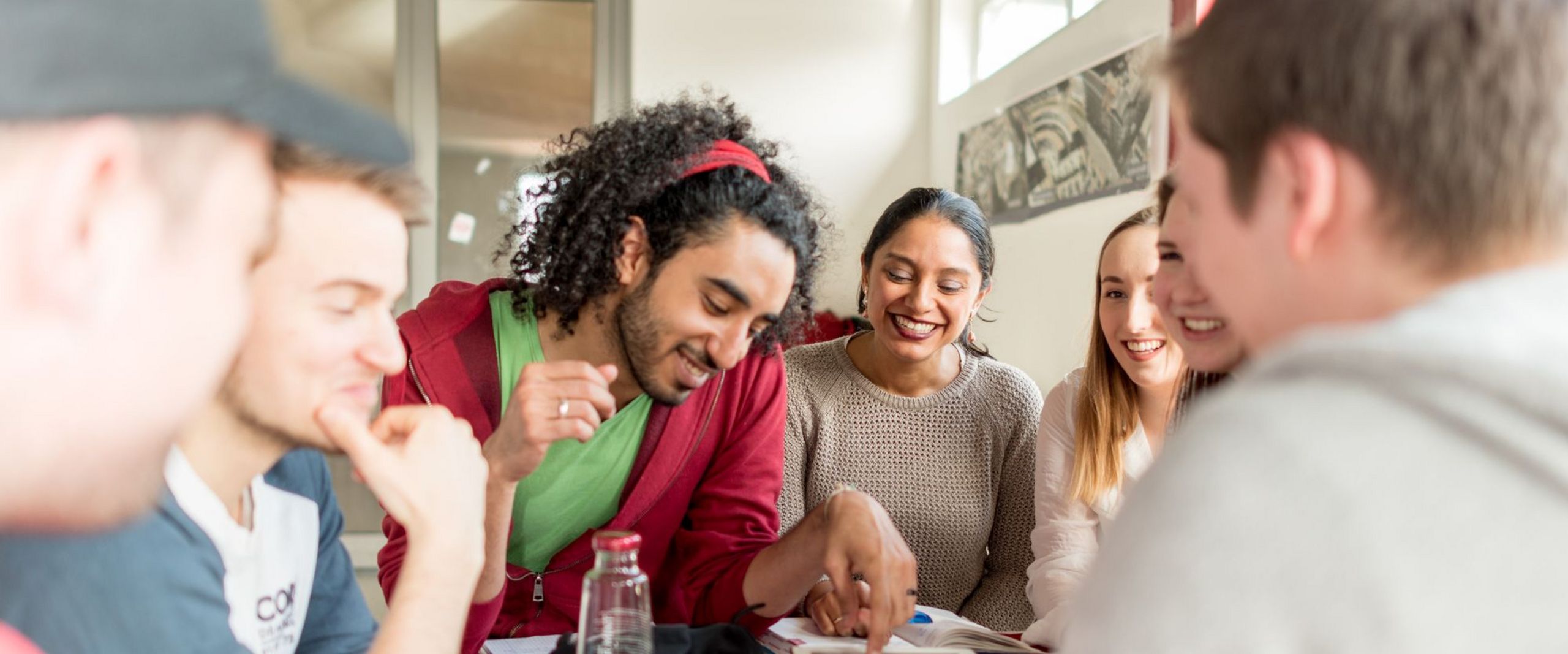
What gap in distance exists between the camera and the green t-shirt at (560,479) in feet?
5.54

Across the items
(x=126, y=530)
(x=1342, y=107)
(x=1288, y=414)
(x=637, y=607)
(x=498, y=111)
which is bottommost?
(x=637, y=607)

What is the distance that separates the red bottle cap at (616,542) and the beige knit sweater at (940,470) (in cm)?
120

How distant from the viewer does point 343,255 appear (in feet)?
2.97

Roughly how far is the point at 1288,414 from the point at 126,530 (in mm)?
787

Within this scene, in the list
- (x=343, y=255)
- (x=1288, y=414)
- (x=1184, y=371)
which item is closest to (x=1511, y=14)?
(x=1288, y=414)

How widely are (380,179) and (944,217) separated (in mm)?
1540

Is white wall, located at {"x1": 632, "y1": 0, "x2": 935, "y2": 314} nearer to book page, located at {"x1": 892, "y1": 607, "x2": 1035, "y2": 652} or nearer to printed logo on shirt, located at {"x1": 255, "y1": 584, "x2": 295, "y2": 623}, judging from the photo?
book page, located at {"x1": 892, "y1": 607, "x2": 1035, "y2": 652}

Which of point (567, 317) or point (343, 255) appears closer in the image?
point (343, 255)

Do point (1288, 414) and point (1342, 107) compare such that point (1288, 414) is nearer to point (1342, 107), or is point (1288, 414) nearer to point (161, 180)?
point (1342, 107)

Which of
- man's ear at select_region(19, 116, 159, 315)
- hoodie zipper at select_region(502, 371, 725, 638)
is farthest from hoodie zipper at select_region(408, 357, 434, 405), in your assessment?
man's ear at select_region(19, 116, 159, 315)

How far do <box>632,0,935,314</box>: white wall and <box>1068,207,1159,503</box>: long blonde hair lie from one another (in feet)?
9.18

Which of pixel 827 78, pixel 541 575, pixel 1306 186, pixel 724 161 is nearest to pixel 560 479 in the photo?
pixel 541 575

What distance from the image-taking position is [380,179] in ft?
3.03

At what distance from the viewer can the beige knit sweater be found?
2.28 metres
